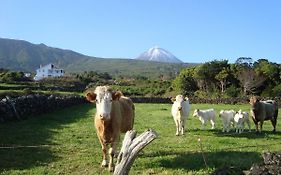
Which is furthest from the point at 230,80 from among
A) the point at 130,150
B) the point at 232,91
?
the point at 130,150

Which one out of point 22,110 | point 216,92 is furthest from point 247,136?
point 216,92

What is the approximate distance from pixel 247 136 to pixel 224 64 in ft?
211

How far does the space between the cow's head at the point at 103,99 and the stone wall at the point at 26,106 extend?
12.8m

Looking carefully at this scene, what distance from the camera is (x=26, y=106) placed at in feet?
100.0

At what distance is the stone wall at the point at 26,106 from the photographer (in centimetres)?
2611

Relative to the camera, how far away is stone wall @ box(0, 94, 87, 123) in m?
26.1

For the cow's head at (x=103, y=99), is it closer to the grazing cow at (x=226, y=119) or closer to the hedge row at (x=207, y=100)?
the grazing cow at (x=226, y=119)

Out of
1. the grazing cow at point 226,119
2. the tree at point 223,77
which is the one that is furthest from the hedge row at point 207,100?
the grazing cow at point 226,119

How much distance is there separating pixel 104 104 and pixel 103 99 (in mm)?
166

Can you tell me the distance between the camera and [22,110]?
96.1ft

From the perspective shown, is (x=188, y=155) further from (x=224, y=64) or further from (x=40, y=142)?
(x=224, y=64)

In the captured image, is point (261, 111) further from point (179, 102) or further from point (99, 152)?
point (99, 152)

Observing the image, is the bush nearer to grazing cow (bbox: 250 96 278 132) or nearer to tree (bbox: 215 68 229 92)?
tree (bbox: 215 68 229 92)

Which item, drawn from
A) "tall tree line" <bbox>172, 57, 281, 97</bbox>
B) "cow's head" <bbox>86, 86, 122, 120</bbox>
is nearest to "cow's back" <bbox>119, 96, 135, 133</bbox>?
"cow's head" <bbox>86, 86, 122, 120</bbox>
